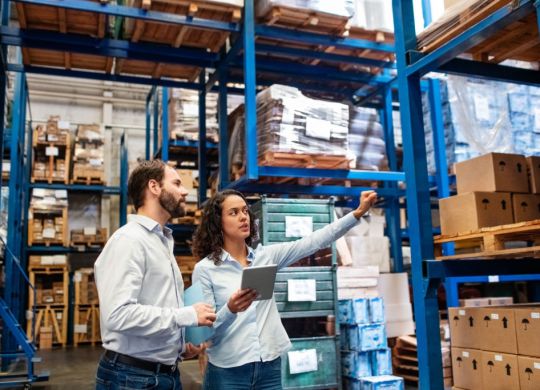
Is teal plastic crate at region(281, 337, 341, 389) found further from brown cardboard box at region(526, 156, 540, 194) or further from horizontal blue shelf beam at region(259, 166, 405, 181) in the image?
brown cardboard box at region(526, 156, 540, 194)

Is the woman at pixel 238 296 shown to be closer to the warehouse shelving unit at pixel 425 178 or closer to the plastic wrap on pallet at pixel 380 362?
the warehouse shelving unit at pixel 425 178

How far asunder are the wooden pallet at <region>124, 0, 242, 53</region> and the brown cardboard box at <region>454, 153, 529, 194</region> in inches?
153

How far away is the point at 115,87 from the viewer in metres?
16.7

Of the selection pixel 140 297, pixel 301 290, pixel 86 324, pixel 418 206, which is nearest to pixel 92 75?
pixel 301 290

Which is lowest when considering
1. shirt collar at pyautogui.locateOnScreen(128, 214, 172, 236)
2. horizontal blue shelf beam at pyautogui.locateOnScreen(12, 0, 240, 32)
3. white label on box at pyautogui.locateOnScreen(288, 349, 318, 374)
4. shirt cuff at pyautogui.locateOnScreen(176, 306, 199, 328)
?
white label on box at pyautogui.locateOnScreen(288, 349, 318, 374)

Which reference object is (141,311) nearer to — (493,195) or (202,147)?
(493,195)

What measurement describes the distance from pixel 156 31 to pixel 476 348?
5502 mm

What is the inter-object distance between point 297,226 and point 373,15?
329 cm

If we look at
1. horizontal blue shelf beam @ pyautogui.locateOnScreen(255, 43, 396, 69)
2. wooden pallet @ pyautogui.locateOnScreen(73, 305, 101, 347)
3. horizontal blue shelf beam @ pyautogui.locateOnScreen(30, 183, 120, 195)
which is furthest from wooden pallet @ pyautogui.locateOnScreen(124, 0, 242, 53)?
wooden pallet @ pyautogui.locateOnScreen(73, 305, 101, 347)

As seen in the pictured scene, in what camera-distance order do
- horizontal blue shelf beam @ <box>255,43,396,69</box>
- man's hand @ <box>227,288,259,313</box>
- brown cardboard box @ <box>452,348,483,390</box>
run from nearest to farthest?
man's hand @ <box>227,288,259,313</box>, brown cardboard box @ <box>452,348,483,390</box>, horizontal blue shelf beam @ <box>255,43,396,69</box>

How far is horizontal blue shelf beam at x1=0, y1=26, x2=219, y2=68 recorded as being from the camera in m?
6.77

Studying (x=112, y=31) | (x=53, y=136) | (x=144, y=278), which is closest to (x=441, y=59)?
(x=144, y=278)

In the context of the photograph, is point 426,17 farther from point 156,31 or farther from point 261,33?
point 156,31

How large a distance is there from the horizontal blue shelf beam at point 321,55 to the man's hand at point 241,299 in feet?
17.0
